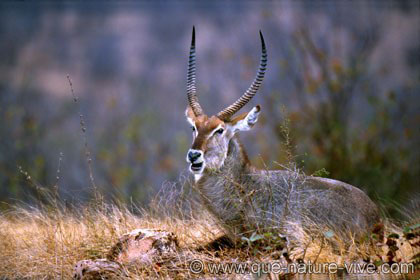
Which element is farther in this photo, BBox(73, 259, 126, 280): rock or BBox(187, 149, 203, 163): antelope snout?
BBox(187, 149, 203, 163): antelope snout

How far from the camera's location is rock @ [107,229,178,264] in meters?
6.97

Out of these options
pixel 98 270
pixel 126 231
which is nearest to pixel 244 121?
pixel 126 231

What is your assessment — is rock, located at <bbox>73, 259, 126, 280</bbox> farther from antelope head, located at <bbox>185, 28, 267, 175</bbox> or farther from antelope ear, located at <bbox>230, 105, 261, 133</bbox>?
antelope ear, located at <bbox>230, 105, 261, 133</bbox>

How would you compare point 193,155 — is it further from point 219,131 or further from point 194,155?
point 219,131

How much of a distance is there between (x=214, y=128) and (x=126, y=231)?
1.65m

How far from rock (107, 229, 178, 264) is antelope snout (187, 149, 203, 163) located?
100 cm

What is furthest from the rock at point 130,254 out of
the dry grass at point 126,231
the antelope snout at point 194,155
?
the antelope snout at point 194,155

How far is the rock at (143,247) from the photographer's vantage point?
22.9 ft

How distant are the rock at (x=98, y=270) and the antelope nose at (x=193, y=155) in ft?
5.45

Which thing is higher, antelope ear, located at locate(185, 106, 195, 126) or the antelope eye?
antelope ear, located at locate(185, 106, 195, 126)

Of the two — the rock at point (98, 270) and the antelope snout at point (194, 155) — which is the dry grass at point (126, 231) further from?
the antelope snout at point (194, 155)

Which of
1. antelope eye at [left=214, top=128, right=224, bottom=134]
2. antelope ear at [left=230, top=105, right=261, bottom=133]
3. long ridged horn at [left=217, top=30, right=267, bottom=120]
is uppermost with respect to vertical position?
long ridged horn at [left=217, top=30, right=267, bottom=120]

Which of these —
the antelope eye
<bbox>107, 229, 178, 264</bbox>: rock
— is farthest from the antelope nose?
<bbox>107, 229, 178, 264</bbox>: rock

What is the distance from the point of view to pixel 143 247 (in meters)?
7.05
